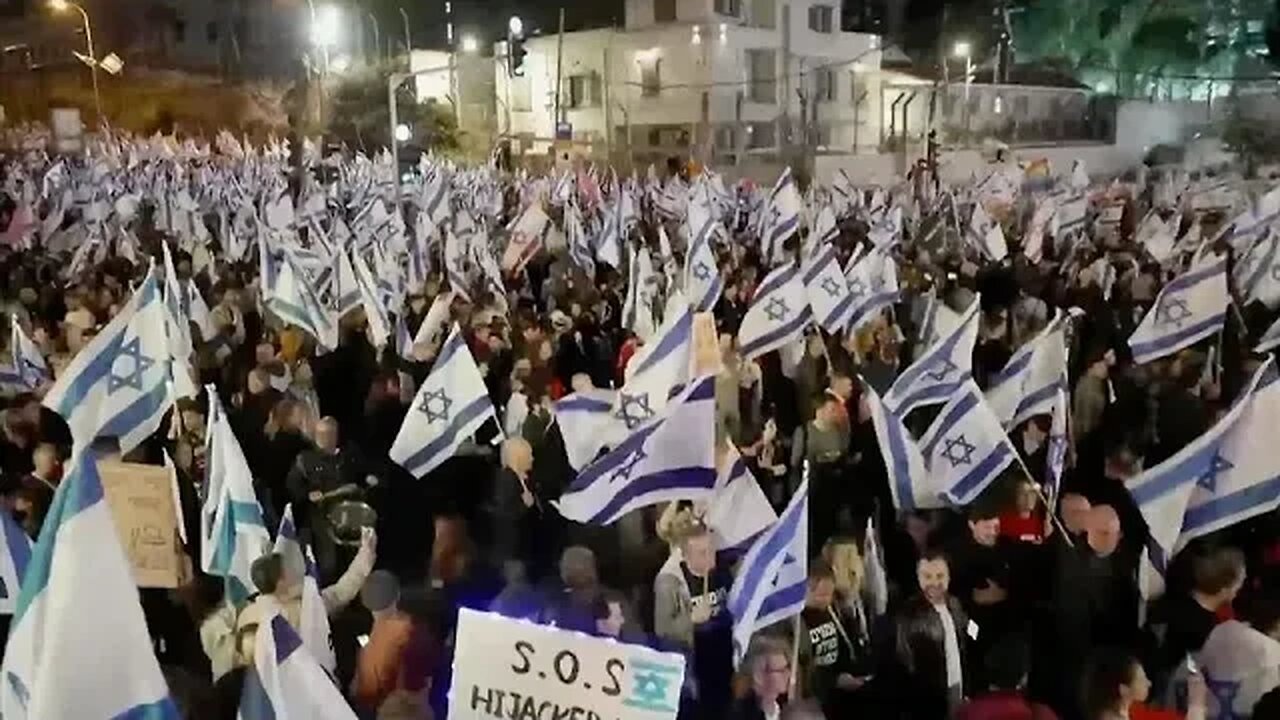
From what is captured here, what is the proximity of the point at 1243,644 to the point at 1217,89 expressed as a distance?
56703 mm

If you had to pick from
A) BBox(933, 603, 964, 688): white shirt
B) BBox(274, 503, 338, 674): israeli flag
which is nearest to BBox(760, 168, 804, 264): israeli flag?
BBox(933, 603, 964, 688): white shirt

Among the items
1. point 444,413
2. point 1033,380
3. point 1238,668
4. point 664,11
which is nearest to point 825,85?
point 664,11

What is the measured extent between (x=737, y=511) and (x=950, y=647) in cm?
129

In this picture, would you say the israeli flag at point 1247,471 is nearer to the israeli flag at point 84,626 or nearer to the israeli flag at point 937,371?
the israeli flag at point 937,371

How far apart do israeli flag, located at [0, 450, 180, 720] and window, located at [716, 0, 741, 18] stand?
157 ft

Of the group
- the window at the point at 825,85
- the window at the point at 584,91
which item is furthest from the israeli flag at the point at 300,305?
the window at the point at 825,85

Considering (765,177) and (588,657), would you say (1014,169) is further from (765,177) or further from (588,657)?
(588,657)

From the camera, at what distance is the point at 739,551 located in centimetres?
652

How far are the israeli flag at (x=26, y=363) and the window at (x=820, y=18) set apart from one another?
47.4 metres

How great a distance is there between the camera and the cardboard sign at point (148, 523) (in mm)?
6289

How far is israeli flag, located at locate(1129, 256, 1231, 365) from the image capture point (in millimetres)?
10039

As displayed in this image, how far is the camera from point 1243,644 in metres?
5.16

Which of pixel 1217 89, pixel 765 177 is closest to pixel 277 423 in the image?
pixel 765 177

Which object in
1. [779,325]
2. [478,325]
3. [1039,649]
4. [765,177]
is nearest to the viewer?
[1039,649]
